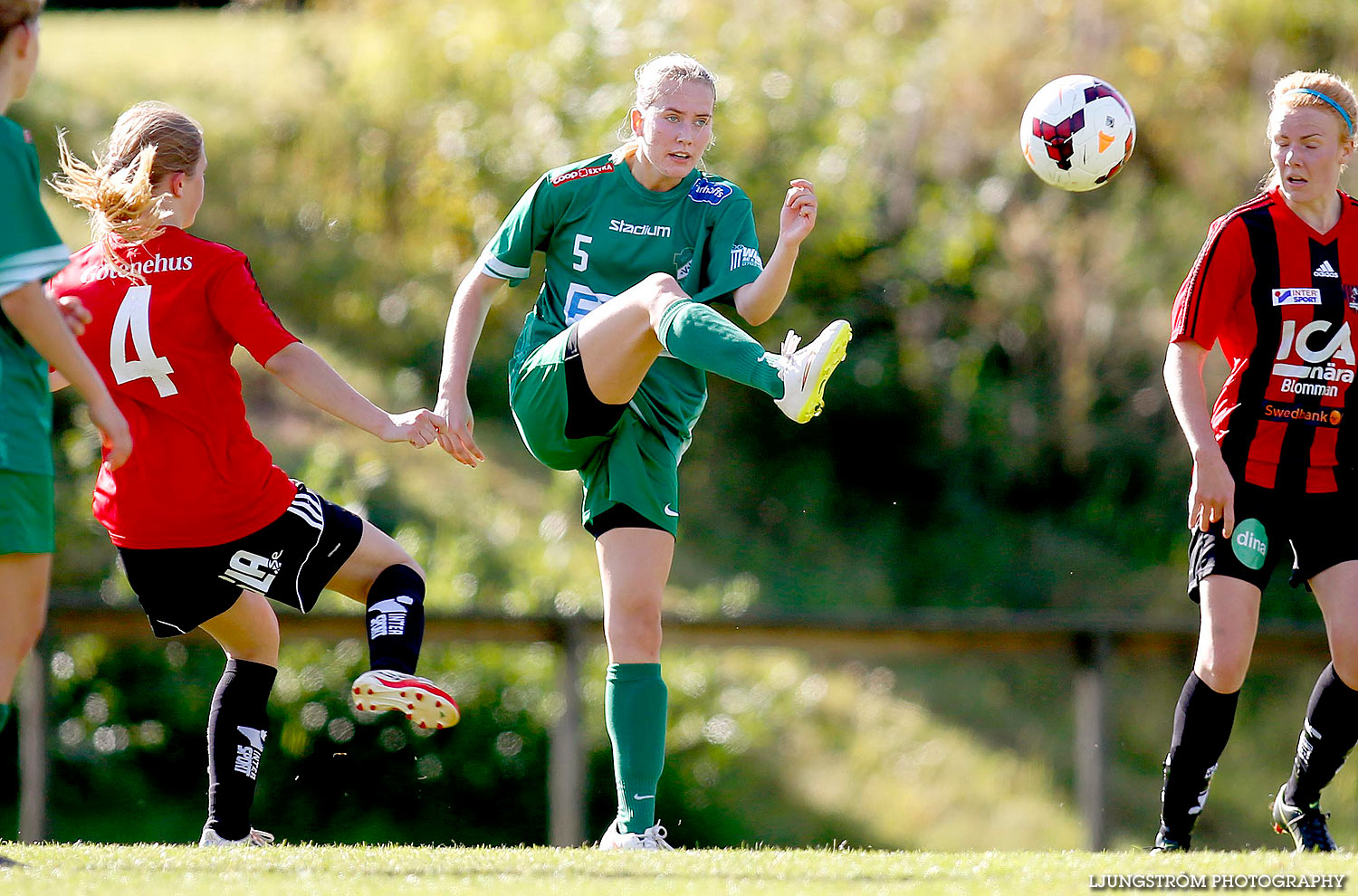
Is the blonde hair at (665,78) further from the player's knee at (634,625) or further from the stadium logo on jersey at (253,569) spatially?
the stadium logo on jersey at (253,569)

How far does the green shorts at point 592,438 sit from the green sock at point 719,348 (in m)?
0.45

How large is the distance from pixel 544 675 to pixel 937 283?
580 cm

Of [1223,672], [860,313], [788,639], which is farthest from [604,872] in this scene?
[860,313]

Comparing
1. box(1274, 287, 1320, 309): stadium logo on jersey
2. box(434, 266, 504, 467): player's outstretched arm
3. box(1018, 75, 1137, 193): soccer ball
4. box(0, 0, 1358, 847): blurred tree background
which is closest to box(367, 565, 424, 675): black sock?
box(434, 266, 504, 467): player's outstretched arm

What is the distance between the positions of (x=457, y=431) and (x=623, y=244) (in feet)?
2.41

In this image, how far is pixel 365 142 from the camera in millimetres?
12867

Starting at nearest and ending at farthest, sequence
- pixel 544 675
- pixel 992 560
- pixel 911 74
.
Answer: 1. pixel 544 675
2. pixel 992 560
3. pixel 911 74

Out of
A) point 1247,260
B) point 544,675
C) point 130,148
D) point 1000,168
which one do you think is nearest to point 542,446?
point 130,148

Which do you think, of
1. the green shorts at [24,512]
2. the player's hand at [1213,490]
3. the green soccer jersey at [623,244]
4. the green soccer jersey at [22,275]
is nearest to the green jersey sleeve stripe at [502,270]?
the green soccer jersey at [623,244]

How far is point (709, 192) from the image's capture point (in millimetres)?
4289

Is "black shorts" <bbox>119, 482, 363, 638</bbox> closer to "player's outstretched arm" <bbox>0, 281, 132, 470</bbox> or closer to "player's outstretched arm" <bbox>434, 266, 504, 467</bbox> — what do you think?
"player's outstretched arm" <bbox>434, 266, 504, 467</bbox>

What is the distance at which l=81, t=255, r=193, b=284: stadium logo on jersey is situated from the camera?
3707mm

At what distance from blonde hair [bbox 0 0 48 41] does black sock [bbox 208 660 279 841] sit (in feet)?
5.94

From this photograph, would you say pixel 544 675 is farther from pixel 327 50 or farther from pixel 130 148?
pixel 327 50
